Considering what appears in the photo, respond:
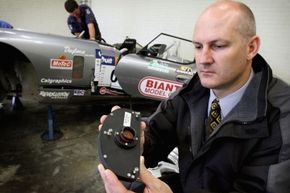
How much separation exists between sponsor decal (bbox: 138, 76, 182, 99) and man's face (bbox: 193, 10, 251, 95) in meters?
1.47

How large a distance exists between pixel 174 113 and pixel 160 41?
332cm

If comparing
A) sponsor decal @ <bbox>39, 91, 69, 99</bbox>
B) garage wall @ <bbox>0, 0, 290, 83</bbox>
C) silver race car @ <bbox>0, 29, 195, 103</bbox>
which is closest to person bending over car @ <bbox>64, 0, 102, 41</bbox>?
silver race car @ <bbox>0, 29, 195, 103</bbox>

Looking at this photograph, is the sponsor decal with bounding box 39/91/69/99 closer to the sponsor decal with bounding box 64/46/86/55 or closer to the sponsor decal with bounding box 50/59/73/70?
the sponsor decal with bounding box 50/59/73/70

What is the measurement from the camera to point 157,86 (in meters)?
2.44

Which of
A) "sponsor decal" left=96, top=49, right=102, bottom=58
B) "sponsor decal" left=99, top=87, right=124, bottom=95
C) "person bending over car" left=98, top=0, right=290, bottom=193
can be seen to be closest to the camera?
"person bending over car" left=98, top=0, right=290, bottom=193

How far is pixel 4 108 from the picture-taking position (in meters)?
3.11

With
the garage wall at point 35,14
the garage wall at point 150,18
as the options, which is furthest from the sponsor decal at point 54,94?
the garage wall at point 35,14

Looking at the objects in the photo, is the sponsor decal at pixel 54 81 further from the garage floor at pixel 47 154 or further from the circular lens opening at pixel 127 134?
the circular lens opening at pixel 127 134

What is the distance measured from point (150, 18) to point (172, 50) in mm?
1299

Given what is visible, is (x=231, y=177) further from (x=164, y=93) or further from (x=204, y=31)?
(x=164, y=93)

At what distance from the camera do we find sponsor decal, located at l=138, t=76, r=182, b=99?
7.94ft

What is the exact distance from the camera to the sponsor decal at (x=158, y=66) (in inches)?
94.8

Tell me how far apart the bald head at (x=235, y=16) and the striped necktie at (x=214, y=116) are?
27 centimetres

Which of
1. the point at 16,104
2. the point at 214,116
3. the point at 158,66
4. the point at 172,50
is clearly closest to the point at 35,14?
the point at 16,104
